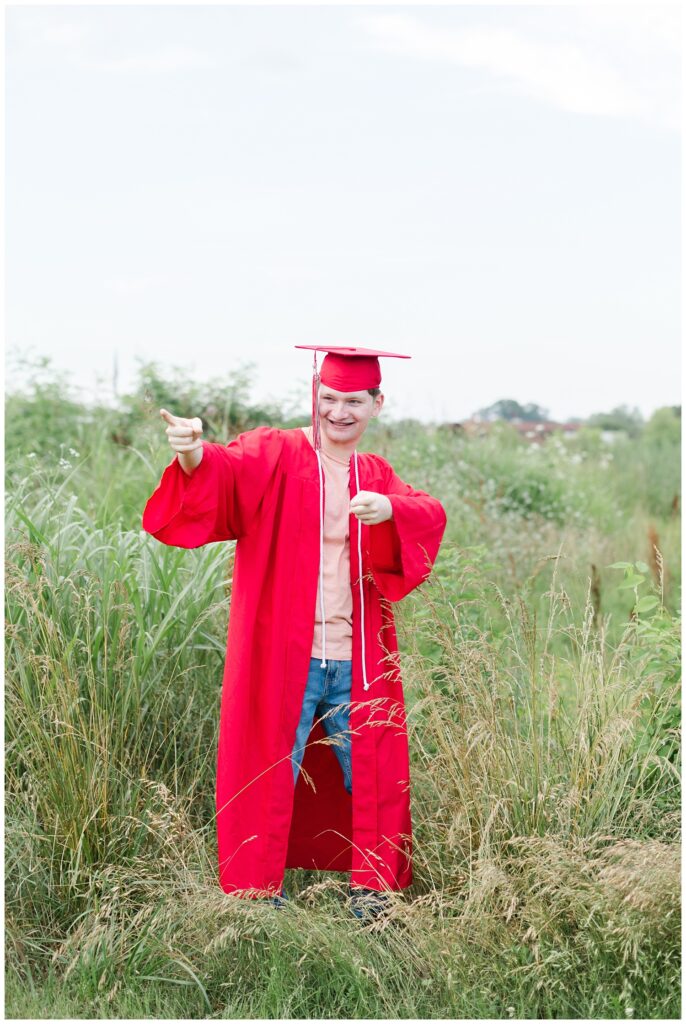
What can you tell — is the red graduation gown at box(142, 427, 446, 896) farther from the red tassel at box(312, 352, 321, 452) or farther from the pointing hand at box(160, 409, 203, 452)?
the pointing hand at box(160, 409, 203, 452)

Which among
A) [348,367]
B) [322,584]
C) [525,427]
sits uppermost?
[525,427]

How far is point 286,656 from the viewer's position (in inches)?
120

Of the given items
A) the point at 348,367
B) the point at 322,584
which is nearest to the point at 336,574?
the point at 322,584

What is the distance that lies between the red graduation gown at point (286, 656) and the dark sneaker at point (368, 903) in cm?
4

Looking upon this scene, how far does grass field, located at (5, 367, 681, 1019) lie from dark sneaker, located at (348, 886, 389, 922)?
0.19ft

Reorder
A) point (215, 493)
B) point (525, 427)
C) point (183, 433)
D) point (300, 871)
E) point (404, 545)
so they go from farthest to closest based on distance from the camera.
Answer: point (525, 427) < point (300, 871) < point (404, 545) < point (215, 493) < point (183, 433)

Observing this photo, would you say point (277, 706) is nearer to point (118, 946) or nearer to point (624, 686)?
point (118, 946)

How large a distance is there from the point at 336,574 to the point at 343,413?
48cm

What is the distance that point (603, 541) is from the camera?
744 cm

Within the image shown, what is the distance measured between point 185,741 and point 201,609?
0.46 meters

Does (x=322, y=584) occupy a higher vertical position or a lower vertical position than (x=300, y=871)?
higher

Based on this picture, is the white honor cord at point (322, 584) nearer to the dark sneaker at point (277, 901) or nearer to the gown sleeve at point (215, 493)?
the gown sleeve at point (215, 493)

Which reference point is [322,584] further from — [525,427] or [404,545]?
[525,427]

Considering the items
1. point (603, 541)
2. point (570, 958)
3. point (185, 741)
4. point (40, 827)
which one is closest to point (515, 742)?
point (570, 958)
